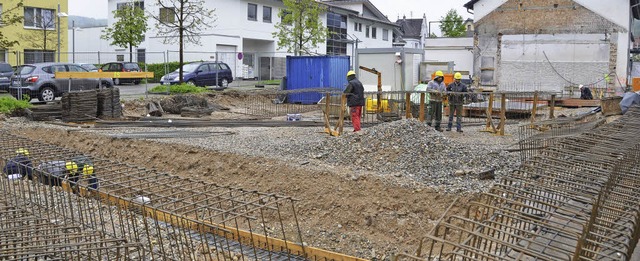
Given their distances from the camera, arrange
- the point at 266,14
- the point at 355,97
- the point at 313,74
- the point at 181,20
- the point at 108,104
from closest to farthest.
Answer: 1. the point at 355,97
2. the point at 108,104
3. the point at 313,74
4. the point at 181,20
5. the point at 266,14

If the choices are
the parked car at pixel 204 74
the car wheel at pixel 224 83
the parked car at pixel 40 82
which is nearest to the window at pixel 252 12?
the parked car at pixel 204 74

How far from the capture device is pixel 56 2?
37.4 meters

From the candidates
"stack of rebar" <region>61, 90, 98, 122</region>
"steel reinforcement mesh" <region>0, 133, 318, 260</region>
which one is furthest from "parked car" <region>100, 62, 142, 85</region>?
"steel reinforcement mesh" <region>0, 133, 318, 260</region>

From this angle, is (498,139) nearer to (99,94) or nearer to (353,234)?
(353,234)

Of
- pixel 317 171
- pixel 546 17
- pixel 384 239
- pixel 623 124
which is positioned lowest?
pixel 384 239

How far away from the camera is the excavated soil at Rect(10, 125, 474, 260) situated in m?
8.59

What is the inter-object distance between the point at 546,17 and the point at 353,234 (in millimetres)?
28257

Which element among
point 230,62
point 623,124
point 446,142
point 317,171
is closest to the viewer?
point 623,124

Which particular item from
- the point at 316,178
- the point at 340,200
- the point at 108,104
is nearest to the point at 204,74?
the point at 108,104

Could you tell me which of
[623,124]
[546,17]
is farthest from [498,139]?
[546,17]

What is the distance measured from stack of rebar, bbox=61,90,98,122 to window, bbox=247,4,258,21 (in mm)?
24066

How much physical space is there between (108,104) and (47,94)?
4.88 meters

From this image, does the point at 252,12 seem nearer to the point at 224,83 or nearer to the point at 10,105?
the point at 224,83

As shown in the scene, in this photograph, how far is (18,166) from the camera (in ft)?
24.5
